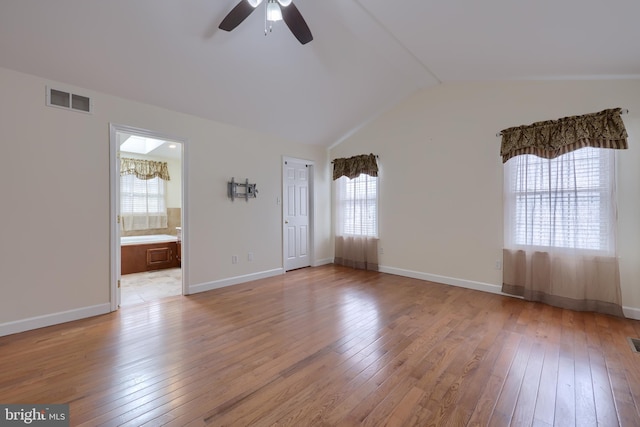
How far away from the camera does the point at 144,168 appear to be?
657cm

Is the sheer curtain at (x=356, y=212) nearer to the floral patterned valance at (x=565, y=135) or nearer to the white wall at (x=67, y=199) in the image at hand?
the floral patterned valance at (x=565, y=135)

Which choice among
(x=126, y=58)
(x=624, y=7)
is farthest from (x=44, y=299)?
(x=624, y=7)

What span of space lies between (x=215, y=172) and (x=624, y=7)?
440 cm

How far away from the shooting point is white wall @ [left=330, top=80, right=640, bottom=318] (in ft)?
9.88

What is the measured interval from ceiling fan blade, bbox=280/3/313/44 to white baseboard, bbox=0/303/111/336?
356 cm

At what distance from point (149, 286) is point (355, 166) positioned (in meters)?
4.05

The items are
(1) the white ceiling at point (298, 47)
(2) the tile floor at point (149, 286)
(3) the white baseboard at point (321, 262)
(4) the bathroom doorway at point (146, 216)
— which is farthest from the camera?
(3) the white baseboard at point (321, 262)

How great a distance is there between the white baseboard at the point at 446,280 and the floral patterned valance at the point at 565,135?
178 cm

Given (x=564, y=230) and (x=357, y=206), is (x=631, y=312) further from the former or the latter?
(x=357, y=206)

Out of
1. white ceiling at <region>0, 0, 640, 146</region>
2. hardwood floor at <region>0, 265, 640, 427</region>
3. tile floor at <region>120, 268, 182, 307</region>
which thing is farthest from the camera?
tile floor at <region>120, 268, 182, 307</region>

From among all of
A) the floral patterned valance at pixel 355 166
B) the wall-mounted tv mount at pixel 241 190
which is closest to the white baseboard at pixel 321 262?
the floral patterned valance at pixel 355 166

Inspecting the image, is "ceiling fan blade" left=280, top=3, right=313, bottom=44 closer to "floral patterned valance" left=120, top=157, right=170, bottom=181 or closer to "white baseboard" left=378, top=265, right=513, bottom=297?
"white baseboard" left=378, top=265, right=513, bottom=297

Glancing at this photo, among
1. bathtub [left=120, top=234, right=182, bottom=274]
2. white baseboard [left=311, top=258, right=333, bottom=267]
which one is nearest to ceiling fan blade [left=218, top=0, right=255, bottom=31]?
white baseboard [left=311, top=258, right=333, bottom=267]

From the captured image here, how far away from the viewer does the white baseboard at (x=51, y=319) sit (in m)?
2.64
